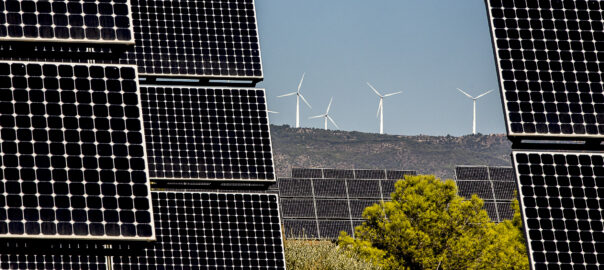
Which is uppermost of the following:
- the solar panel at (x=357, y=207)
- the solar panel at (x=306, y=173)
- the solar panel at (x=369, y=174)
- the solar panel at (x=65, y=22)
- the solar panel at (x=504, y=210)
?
the solar panel at (x=306, y=173)

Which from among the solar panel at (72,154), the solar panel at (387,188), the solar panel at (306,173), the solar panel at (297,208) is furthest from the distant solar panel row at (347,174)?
the solar panel at (72,154)

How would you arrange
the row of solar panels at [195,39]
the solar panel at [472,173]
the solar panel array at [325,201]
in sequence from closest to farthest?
the row of solar panels at [195,39]
the solar panel array at [325,201]
the solar panel at [472,173]

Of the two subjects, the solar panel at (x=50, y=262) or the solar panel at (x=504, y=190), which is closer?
the solar panel at (x=50, y=262)

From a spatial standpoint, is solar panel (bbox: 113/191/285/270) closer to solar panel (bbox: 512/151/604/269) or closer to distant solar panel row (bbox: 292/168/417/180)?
solar panel (bbox: 512/151/604/269)

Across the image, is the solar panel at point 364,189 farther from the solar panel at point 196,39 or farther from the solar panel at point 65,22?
the solar panel at point 65,22

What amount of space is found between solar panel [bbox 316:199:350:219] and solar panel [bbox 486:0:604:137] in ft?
217

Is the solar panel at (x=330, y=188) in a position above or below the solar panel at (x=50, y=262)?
above

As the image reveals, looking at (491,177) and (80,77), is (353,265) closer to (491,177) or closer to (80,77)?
(80,77)

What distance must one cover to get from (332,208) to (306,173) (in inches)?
535

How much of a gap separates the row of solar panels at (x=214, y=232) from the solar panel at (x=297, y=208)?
190ft

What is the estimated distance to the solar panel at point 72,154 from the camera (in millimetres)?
13539

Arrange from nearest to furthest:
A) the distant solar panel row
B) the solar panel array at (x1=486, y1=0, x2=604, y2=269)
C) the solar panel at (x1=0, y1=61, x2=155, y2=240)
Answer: the solar panel at (x1=0, y1=61, x2=155, y2=240) → the solar panel array at (x1=486, y1=0, x2=604, y2=269) → the distant solar panel row

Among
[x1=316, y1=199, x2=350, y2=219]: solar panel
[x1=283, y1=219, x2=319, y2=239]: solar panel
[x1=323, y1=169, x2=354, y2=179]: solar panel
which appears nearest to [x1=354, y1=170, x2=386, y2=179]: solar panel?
[x1=323, y1=169, x2=354, y2=179]: solar panel

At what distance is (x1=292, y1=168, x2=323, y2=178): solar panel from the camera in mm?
97713
